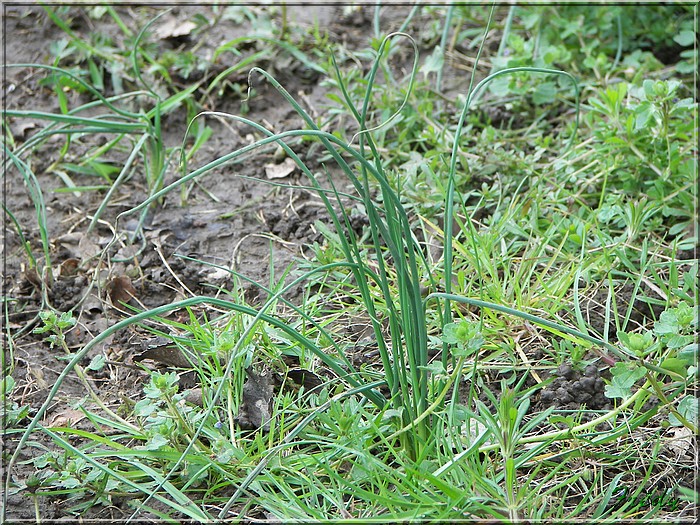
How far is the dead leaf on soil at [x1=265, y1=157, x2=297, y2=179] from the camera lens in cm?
272

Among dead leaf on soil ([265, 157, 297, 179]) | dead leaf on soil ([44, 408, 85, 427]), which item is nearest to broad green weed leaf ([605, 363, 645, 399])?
dead leaf on soil ([44, 408, 85, 427])

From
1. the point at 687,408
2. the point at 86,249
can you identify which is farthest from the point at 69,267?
the point at 687,408

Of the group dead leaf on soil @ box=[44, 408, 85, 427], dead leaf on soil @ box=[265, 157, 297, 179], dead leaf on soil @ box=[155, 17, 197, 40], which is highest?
dead leaf on soil @ box=[155, 17, 197, 40]

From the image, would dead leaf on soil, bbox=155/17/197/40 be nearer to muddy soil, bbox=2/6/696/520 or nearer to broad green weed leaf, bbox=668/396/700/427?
muddy soil, bbox=2/6/696/520

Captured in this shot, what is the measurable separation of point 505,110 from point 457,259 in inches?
35.2

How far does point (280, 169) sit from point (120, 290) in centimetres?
76

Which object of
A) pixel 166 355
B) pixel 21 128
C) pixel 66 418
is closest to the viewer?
pixel 66 418

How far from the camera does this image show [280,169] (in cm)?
275

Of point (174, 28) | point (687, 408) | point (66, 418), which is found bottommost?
point (66, 418)

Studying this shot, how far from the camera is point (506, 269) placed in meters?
2.12

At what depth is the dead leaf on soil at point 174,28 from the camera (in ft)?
10.7

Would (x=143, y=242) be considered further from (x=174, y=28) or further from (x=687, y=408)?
(x=687, y=408)

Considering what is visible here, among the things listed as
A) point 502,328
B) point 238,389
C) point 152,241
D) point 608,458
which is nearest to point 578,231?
point 502,328

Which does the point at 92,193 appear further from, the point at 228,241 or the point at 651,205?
the point at 651,205
